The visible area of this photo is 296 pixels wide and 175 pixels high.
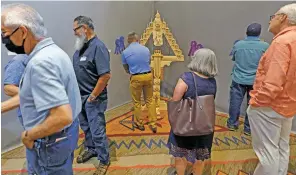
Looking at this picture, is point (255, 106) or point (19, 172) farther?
point (19, 172)

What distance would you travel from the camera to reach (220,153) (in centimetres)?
328

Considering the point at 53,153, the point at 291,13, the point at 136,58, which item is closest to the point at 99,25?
the point at 136,58

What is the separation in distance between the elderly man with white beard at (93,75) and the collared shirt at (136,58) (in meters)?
1.02

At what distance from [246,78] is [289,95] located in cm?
161

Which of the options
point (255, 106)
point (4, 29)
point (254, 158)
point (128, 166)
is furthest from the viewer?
point (254, 158)

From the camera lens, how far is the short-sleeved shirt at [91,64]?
2.59m

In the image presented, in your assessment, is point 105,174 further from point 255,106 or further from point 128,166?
point 255,106

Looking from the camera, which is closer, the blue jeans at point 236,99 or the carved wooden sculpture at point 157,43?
the blue jeans at point 236,99

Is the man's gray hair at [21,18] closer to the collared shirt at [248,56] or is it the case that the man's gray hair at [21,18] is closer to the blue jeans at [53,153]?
the blue jeans at [53,153]

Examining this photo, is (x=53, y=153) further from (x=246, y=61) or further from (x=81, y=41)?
(x=246, y=61)

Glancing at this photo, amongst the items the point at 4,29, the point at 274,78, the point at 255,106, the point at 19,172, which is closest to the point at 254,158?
the point at 255,106

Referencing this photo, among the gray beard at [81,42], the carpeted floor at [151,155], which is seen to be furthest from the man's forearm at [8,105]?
the carpeted floor at [151,155]

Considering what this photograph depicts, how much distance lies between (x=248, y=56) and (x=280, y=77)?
1.67 m

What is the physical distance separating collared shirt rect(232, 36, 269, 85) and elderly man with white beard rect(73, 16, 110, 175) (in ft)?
5.69
